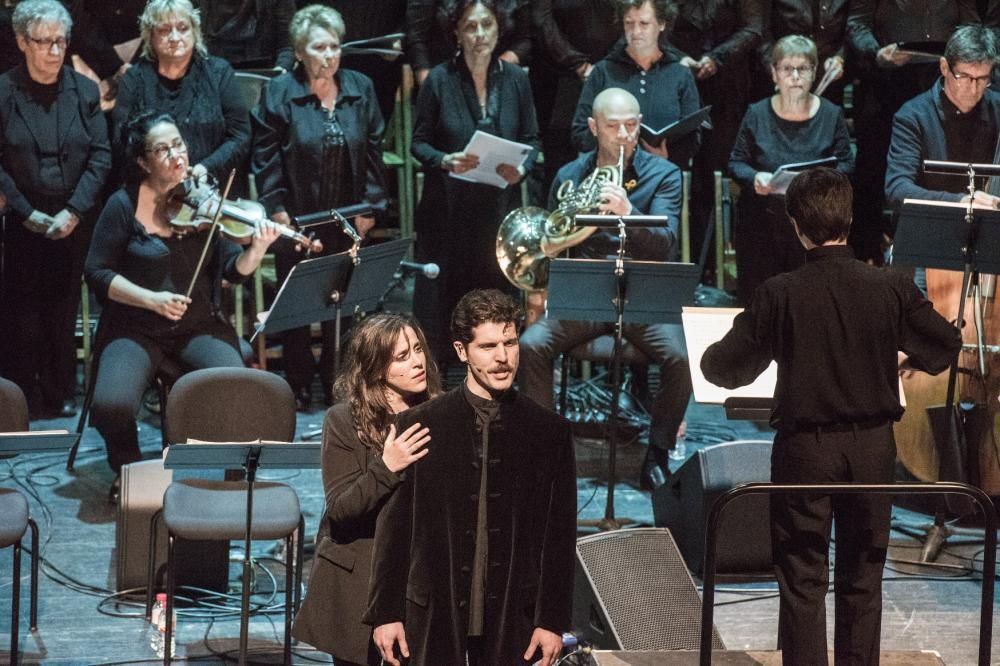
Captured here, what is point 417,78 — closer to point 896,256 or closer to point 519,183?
point 519,183

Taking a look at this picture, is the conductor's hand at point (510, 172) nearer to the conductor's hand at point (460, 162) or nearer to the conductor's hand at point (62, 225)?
the conductor's hand at point (460, 162)

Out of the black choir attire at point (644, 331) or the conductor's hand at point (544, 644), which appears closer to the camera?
the conductor's hand at point (544, 644)

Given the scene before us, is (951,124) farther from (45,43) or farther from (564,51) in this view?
(45,43)

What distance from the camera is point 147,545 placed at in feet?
16.6

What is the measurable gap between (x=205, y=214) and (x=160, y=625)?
6.42 ft

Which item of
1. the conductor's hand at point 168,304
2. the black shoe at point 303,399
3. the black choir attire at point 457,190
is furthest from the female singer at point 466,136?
the conductor's hand at point 168,304

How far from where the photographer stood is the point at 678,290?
572cm

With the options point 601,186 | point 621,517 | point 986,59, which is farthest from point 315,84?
point 986,59

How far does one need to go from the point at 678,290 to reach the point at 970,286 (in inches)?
44.3

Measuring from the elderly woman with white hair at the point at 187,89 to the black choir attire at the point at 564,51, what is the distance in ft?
5.73

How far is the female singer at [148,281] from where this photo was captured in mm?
5891

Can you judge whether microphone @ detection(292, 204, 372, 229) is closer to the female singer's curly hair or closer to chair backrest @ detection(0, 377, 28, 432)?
chair backrest @ detection(0, 377, 28, 432)

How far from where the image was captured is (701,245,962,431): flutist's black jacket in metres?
3.65

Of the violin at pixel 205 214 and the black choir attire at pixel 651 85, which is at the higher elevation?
the black choir attire at pixel 651 85
